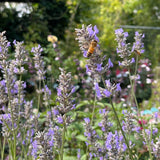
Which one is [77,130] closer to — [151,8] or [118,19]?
[118,19]

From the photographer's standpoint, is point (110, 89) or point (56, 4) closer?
point (110, 89)

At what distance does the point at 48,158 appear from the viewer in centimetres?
106

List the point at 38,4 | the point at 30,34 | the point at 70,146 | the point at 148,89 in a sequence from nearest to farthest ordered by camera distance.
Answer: the point at 70,146 → the point at 30,34 → the point at 38,4 → the point at 148,89

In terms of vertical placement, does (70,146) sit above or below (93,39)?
below

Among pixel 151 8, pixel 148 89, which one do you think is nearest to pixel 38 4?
pixel 148 89

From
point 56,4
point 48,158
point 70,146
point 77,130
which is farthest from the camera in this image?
point 56,4

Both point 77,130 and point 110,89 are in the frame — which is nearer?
point 110,89

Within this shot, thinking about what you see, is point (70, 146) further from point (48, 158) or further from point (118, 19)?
point (118, 19)

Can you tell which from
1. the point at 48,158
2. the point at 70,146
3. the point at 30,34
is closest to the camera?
the point at 48,158

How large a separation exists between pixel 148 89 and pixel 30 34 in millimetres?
2822

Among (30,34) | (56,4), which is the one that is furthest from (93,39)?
(56,4)

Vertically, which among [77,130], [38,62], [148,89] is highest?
[148,89]

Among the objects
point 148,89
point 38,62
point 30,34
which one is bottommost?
point 38,62

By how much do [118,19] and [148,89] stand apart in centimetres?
232
